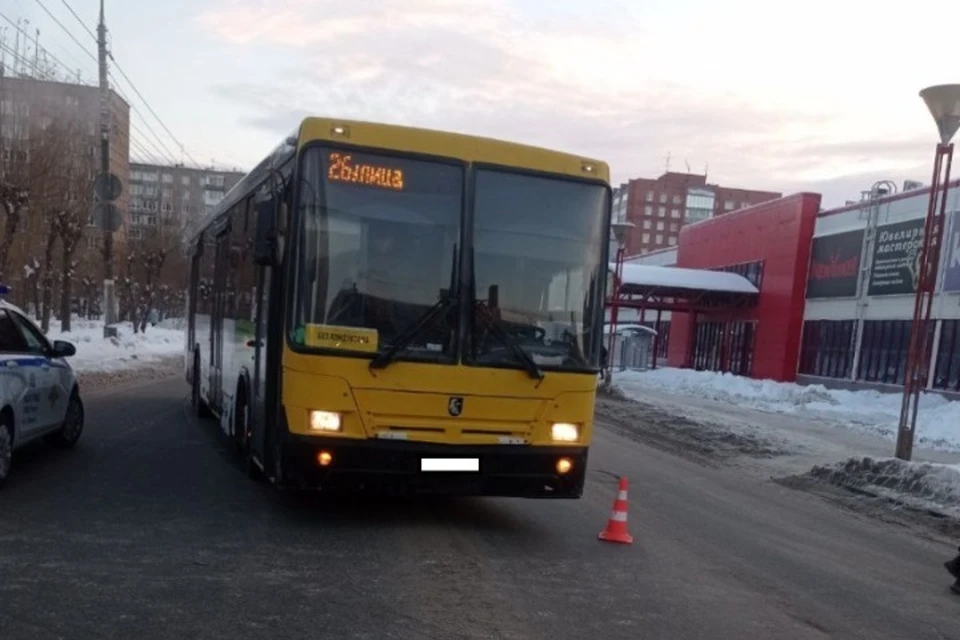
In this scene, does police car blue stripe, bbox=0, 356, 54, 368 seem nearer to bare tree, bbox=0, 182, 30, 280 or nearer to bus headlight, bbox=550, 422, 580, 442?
bus headlight, bbox=550, 422, 580, 442

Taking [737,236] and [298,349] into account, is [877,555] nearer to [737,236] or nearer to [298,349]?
[298,349]

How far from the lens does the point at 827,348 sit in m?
34.4

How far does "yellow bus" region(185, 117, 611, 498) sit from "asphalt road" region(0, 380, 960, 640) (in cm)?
68

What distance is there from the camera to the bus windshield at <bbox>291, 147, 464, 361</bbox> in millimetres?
7043

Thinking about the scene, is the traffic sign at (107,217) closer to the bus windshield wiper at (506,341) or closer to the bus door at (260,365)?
the bus door at (260,365)

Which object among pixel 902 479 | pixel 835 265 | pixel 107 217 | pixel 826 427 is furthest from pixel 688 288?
pixel 902 479

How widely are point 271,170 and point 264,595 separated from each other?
4096mm

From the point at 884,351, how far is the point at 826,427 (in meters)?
10.1

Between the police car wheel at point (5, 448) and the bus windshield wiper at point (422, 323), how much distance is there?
3.86m

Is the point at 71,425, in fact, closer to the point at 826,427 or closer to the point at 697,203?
the point at 826,427

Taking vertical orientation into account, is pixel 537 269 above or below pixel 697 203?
below

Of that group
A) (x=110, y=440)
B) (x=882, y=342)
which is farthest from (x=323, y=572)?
(x=882, y=342)

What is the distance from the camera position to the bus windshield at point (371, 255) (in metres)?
7.04

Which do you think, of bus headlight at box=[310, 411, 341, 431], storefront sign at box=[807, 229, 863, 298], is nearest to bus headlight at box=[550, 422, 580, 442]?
bus headlight at box=[310, 411, 341, 431]
